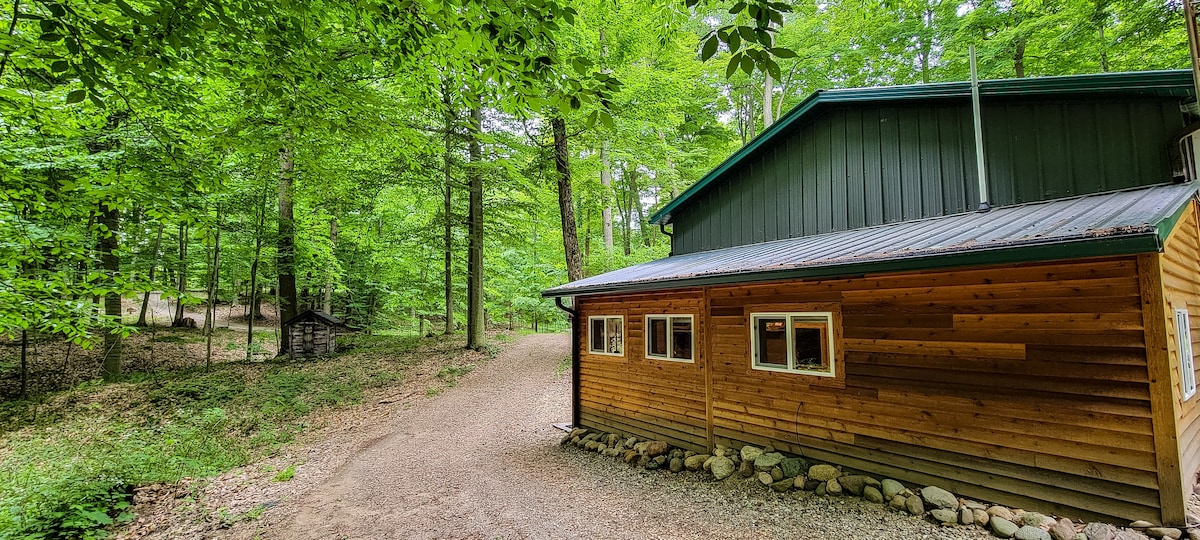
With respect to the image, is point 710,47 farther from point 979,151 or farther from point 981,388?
point 979,151

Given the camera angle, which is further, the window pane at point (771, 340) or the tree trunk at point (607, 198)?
the tree trunk at point (607, 198)

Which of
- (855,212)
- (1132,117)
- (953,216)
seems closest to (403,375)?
(855,212)

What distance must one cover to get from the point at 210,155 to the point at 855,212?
9.79 metres

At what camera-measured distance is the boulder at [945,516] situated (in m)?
4.20

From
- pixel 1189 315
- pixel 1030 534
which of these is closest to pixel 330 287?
pixel 1030 534

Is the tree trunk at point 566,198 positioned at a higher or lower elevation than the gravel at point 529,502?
higher

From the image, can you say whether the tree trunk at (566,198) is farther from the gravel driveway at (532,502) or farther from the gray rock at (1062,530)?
the gray rock at (1062,530)

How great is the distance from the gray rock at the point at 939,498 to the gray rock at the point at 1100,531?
859mm

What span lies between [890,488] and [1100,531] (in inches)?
57.9

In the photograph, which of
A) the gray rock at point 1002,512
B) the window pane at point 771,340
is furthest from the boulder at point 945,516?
the window pane at point 771,340

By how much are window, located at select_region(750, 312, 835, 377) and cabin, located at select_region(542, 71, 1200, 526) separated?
2 centimetres

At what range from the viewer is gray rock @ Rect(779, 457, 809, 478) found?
212 inches

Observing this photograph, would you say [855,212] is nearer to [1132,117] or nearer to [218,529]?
[1132,117]

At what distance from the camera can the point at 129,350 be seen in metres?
Result: 13.5
